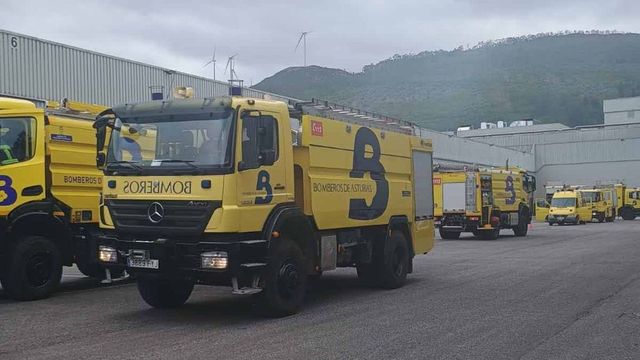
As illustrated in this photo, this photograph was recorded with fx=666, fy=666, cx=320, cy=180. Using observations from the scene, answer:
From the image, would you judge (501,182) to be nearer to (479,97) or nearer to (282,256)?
(282,256)

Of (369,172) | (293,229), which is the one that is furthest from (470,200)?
(293,229)

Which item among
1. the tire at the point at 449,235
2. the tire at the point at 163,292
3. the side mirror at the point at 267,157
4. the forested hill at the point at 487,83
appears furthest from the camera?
the forested hill at the point at 487,83

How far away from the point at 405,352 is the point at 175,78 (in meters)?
22.8

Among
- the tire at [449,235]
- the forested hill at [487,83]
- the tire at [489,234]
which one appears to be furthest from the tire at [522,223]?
the forested hill at [487,83]

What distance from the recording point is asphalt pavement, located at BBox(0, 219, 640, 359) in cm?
679

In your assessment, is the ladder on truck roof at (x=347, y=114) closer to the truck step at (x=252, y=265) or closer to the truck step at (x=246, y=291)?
the truck step at (x=252, y=265)

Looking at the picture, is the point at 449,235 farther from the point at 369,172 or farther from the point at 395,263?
the point at 369,172

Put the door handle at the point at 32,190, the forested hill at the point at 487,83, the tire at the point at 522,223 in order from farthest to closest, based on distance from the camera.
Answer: the forested hill at the point at 487,83
the tire at the point at 522,223
the door handle at the point at 32,190

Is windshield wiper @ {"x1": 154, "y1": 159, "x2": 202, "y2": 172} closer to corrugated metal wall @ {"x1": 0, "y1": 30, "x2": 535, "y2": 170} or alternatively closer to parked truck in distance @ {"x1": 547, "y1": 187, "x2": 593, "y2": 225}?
corrugated metal wall @ {"x1": 0, "y1": 30, "x2": 535, "y2": 170}

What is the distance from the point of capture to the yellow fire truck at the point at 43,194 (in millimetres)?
9859

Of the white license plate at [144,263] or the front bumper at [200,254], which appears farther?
the white license plate at [144,263]

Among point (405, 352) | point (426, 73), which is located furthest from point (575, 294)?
point (426, 73)

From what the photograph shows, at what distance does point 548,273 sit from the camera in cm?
1363

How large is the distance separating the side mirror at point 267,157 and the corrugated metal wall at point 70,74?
15.9 m
